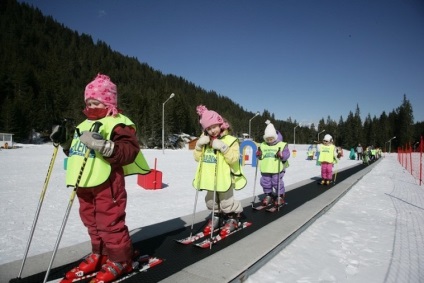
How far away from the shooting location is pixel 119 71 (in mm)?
120625

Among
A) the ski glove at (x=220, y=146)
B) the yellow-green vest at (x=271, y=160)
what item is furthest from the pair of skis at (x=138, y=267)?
the yellow-green vest at (x=271, y=160)

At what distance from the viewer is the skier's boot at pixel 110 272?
284cm

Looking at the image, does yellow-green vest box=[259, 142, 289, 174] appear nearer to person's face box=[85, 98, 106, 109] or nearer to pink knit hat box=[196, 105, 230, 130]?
pink knit hat box=[196, 105, 230, 130]

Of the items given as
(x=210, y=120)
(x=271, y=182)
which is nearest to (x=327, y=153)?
(x=271, y=182)

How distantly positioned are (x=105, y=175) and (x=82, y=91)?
296 feet

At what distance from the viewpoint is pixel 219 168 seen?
4.46 meters

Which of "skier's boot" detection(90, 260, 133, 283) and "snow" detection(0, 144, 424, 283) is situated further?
"snow" detection(0, 144, 424, 283)

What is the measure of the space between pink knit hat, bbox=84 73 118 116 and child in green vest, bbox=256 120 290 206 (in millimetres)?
4617

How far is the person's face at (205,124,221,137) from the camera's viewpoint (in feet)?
14.8

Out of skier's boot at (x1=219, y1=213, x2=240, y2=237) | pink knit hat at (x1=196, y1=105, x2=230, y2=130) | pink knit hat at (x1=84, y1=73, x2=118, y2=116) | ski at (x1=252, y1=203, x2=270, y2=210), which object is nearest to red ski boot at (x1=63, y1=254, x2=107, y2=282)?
pink knit hat at (x1=84, y1=73, x2=118, y2=116)

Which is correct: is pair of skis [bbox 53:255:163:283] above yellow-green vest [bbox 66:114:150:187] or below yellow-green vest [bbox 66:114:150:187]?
below

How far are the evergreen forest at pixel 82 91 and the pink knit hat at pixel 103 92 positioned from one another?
42692mm

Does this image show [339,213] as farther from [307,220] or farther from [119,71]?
[119,71]

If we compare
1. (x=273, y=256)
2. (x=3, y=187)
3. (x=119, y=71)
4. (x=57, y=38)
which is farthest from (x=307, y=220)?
(x=57, y=38)
